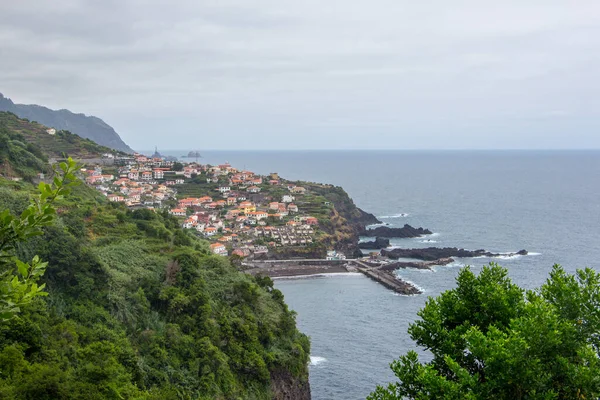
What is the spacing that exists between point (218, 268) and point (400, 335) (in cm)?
1336

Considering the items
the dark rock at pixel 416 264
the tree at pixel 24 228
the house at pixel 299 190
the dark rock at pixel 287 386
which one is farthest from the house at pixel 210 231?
the tree at pixel 24 228

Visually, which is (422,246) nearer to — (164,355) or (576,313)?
(164,355)

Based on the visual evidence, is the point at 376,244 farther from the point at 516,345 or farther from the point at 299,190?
the point at 516,345

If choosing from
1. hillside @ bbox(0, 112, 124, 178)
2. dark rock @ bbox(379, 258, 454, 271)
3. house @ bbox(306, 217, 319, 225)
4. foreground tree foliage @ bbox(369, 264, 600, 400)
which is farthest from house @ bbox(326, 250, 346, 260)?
foreground tree foliage @ bbox(369, 264, 600, 400)

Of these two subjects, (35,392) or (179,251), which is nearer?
(35,392)

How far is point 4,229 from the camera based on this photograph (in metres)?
3.49

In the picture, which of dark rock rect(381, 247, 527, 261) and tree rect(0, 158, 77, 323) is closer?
tree rect(0, 158, 77, 323)

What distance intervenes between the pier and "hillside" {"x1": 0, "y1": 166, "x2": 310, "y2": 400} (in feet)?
58.5

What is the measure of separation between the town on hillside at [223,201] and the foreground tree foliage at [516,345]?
126 ft

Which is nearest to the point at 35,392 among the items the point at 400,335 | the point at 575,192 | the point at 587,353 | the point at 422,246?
the point at 587,353

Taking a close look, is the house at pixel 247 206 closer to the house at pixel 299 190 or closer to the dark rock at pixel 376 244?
the house at pixel 299 190

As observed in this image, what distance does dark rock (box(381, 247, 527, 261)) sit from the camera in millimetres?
50094

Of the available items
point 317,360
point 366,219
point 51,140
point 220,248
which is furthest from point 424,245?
point 51,140

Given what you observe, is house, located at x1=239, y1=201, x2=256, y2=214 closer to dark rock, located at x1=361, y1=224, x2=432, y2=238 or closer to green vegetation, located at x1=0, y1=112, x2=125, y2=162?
dark rock, located at x1=361, y1=224, x2=432, y2=238
